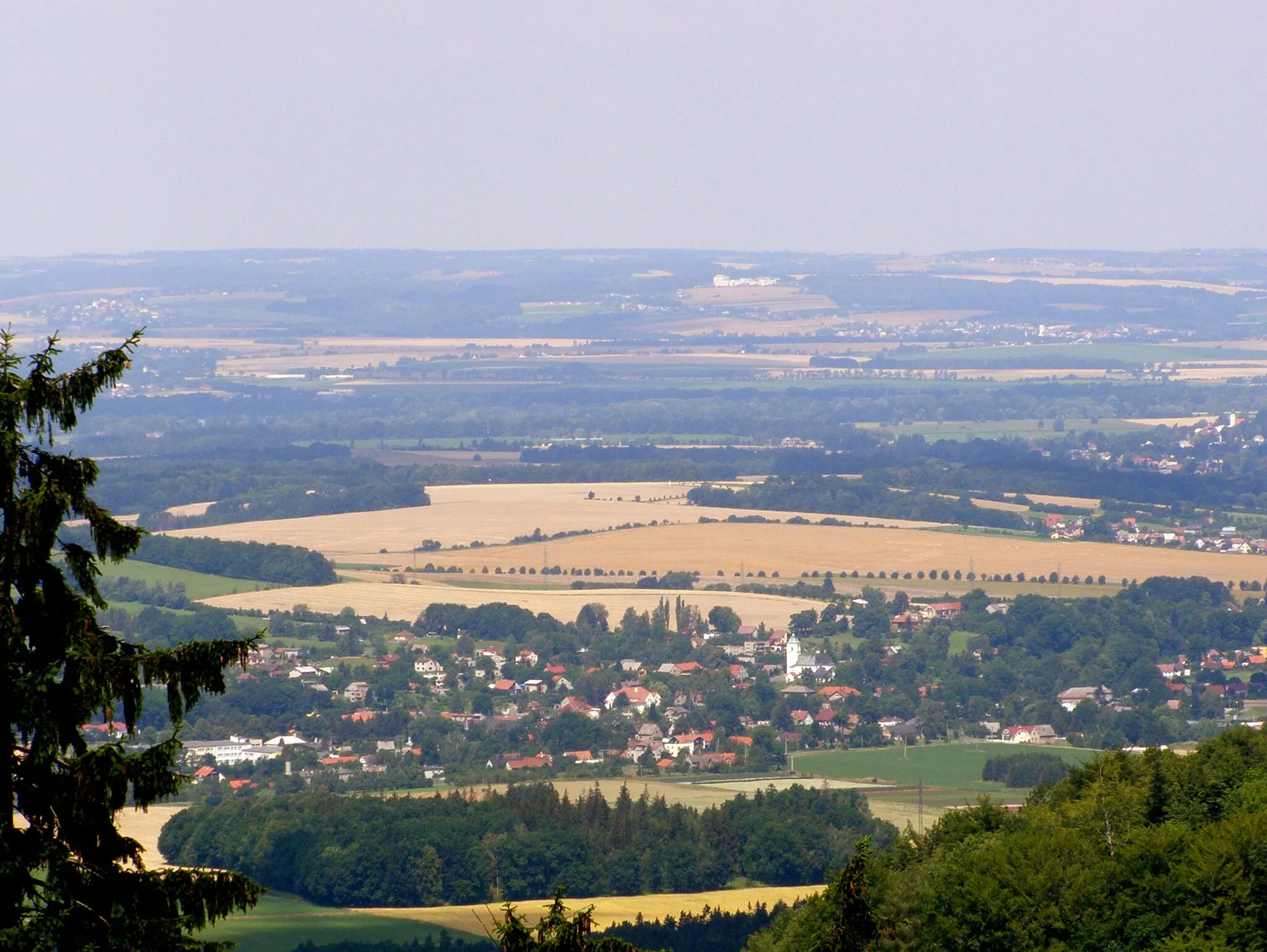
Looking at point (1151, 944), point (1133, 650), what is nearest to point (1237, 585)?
point (1133, 650)

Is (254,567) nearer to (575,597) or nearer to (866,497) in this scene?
(575,597)

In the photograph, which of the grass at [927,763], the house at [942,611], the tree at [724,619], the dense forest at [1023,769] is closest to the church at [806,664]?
the tree at [724,619]

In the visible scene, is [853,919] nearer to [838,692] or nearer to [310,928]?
[310,928]

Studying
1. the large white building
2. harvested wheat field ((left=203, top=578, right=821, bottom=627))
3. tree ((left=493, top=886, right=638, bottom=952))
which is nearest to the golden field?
harvested wheat field ((left=203, top=578, right=821, bottom=627))

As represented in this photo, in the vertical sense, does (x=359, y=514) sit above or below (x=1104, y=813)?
below

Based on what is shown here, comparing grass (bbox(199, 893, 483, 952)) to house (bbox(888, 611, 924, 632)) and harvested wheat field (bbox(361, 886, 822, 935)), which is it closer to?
harvested wheat field (bbox(361, 886, 822, 935))

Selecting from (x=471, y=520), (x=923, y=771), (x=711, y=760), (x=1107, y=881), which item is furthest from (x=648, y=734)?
(x=1107, y=881)

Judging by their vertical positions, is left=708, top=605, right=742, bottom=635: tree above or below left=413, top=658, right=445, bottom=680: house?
above
